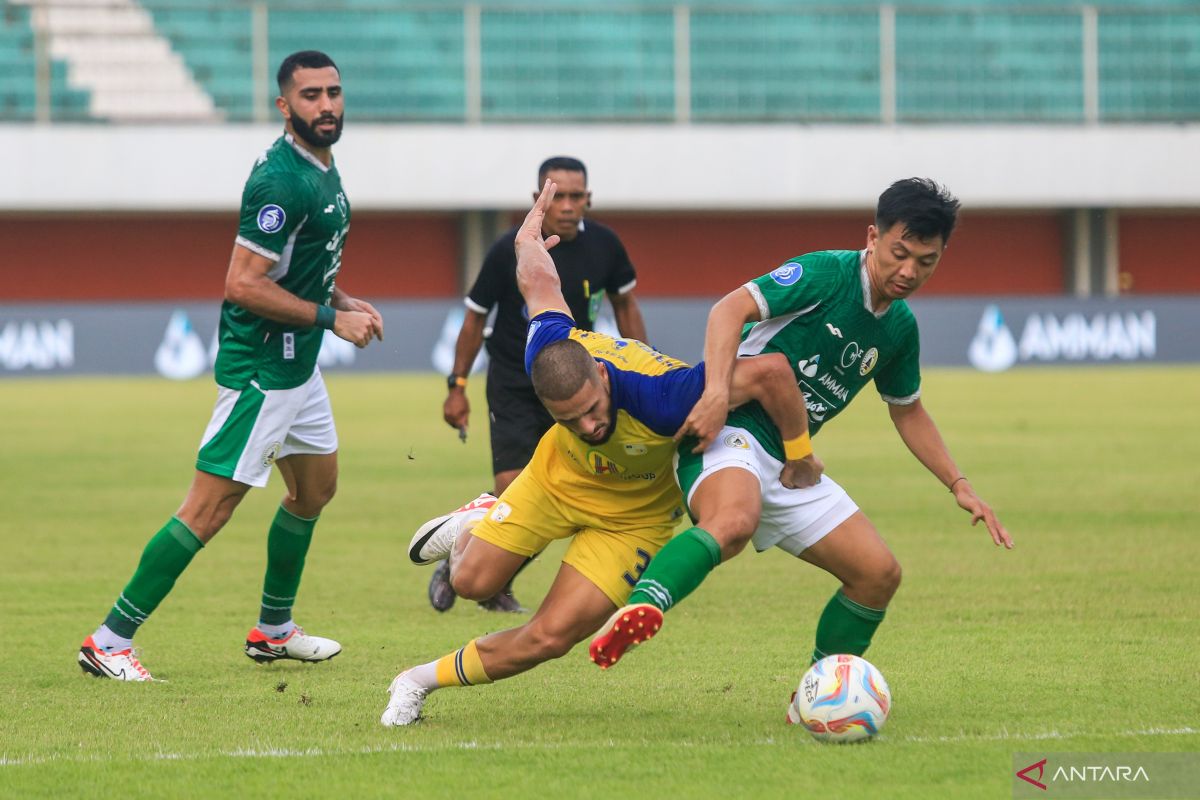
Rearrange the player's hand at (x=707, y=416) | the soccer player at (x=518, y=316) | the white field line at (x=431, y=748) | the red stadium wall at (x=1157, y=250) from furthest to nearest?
the red stadium wall at (x=1157, y=250), the soccer player at (x=518, y=316), the player's hand at (x=707, y=416), the white field line at (x=431, y=748)

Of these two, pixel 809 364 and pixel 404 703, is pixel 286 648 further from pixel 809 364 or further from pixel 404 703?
pixel 809 364

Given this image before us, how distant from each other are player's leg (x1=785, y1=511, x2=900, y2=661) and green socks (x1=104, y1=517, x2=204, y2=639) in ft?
8.54

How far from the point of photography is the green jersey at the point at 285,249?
693cm

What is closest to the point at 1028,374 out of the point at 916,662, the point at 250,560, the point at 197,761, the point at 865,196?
the point at 865,196

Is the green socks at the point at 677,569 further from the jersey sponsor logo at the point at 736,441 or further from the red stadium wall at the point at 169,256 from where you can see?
the red stadium wall at the point at 169,256

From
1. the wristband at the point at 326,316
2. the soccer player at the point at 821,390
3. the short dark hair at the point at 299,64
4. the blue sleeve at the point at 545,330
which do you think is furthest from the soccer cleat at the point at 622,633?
the short dark hair at the point at 299,64

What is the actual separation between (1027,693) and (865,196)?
1173 inches

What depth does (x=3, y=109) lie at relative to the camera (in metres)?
34.5

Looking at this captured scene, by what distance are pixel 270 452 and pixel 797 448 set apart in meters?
2.45

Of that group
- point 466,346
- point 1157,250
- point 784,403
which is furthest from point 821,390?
point 1157,250

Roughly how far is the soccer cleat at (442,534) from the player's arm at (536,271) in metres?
1.00

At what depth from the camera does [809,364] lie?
19.6ft

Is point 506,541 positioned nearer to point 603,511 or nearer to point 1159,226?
point 603,511

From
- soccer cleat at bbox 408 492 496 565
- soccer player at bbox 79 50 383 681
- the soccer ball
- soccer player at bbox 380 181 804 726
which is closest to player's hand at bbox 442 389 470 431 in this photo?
soccer player at bbox 79 50 383 681
